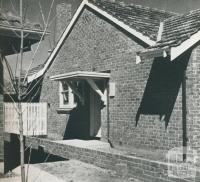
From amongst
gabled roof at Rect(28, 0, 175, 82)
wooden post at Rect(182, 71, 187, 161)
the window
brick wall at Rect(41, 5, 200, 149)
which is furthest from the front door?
wooden post at Rect(182, 71, 187, 161)

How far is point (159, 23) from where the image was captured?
456 inches

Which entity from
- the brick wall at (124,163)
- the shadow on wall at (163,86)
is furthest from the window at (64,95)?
the shadow on wall at (163,86)

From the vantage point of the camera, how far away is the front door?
12.9m

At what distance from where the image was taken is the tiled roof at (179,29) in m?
8.41

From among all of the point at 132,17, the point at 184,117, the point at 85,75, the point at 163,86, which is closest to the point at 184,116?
the point at 184,117

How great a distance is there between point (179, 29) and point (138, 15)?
2731 millimetres

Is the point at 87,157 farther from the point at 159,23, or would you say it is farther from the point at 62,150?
the point at 159,23

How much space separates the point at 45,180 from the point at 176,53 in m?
4.12

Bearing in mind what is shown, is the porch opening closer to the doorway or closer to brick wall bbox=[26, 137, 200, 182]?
the doorway

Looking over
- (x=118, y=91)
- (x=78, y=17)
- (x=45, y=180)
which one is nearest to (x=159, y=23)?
(x=118, y=91)

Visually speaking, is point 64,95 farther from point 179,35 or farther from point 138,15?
point 179,35

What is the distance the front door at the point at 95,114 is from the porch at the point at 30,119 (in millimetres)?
2153

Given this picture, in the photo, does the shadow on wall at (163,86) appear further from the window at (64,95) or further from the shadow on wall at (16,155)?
the window at (64,95)

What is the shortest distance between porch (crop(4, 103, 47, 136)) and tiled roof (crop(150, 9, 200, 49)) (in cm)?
590
